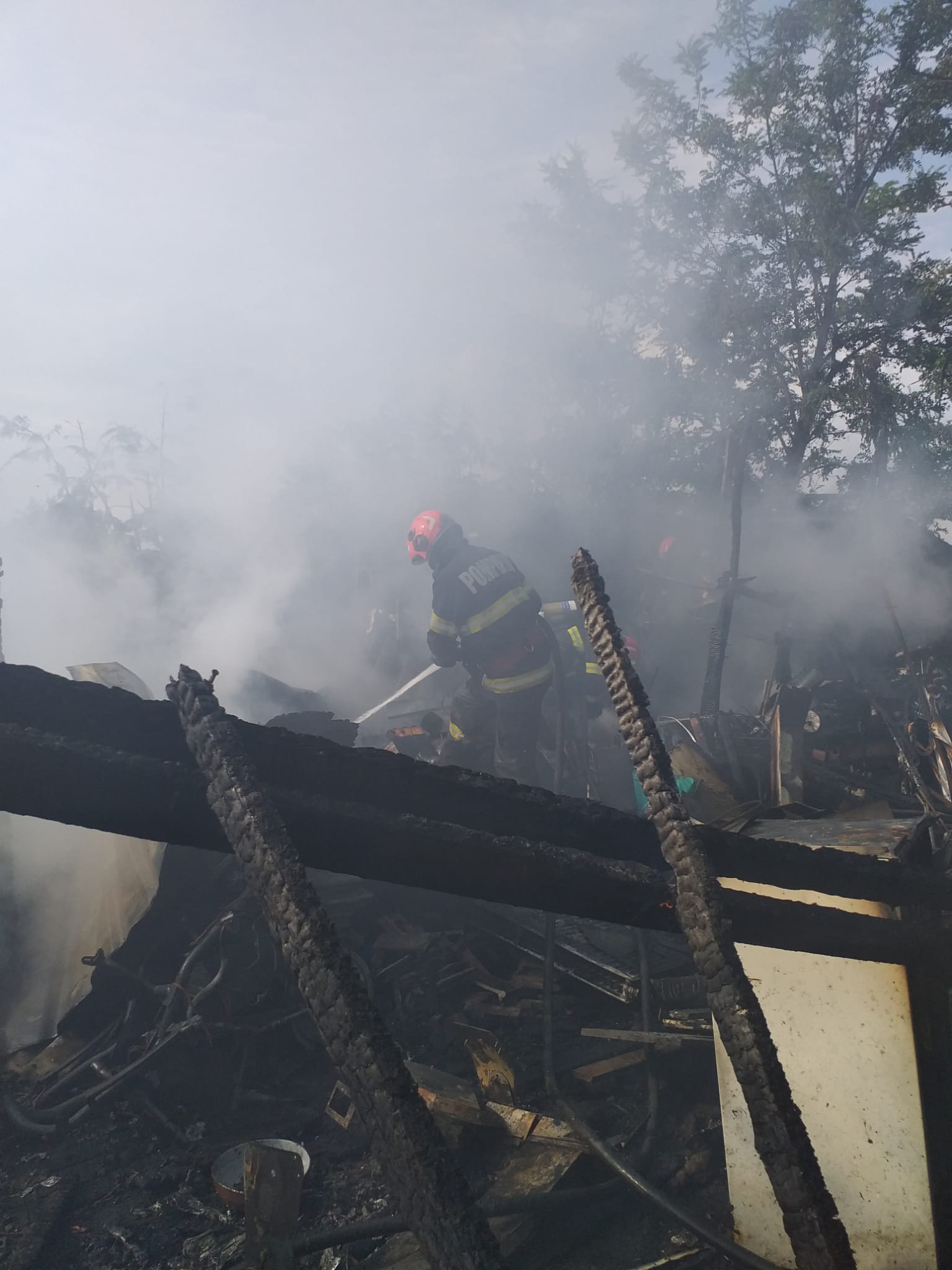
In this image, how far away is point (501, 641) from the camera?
6586 millimetres

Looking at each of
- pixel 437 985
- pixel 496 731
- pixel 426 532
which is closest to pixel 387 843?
pixel 437 985

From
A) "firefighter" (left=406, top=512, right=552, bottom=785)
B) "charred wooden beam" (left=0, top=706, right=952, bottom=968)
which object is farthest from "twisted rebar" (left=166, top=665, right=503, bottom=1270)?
"firefighter" (left=406, top=512, right=552, bottom=785)

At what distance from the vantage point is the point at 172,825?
3.72ft

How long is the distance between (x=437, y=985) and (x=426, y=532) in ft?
13.5

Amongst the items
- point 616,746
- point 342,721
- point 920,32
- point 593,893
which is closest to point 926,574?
point 616,746

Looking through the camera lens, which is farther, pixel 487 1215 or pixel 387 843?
pixel 487 1215

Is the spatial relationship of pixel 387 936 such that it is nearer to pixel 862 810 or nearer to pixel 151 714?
pixel 862 810

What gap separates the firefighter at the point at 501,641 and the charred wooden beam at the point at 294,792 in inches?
199

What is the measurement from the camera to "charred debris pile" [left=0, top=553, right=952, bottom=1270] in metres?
1.02

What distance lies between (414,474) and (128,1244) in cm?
1643

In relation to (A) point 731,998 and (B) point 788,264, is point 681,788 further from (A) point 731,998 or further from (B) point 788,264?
(B) point 788,264

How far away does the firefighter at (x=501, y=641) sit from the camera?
21.5ft

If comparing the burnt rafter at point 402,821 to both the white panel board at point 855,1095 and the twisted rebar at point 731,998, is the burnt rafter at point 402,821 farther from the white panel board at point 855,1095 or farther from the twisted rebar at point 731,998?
the white panel board at point 855,1095

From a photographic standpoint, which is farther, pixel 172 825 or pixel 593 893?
pixel 593 893
